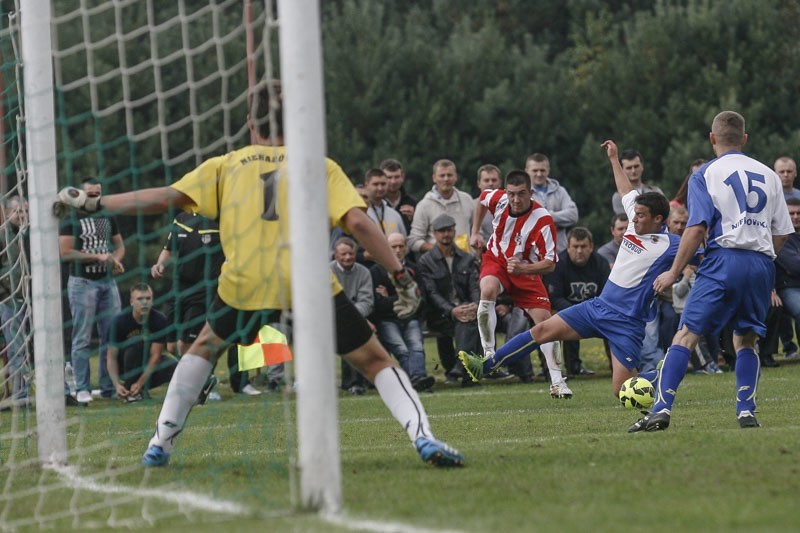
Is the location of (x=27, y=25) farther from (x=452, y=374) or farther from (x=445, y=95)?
(x=445, y=95)

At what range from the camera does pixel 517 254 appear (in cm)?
1205

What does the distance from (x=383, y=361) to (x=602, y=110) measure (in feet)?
89.7

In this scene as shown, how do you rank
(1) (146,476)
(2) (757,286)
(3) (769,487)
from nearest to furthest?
(3) (769,487) → (1) (146,476) → (2) (757,286)

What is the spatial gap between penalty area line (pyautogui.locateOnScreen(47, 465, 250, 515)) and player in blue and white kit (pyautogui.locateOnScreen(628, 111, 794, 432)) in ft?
10.6

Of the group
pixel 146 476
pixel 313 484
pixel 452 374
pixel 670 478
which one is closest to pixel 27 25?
pixel 146 476

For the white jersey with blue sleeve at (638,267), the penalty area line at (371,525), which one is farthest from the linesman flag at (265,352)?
the penalty area line at (371,525)

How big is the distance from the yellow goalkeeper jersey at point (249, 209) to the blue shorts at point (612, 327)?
3.95m

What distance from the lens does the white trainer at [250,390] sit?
44.9ft

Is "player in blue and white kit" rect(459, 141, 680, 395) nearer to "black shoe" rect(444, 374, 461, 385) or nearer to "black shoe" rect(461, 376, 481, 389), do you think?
"black shoe" rect(461, 376, 481, 389)

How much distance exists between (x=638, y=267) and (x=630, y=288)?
7.0 inches

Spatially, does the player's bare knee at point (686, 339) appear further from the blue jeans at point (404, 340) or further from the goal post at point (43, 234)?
the blue jeans at point (404, 340)

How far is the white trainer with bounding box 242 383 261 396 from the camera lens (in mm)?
13688

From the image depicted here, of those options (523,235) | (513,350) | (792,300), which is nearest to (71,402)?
(523,235)

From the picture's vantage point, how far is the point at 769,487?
561 cm
